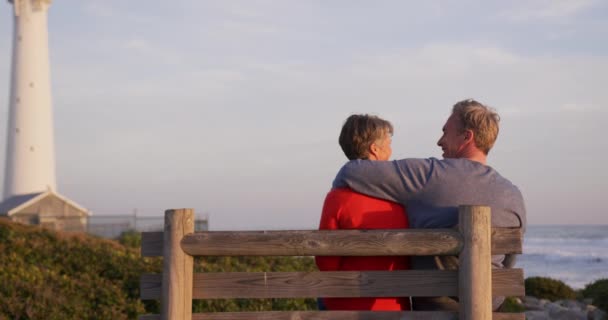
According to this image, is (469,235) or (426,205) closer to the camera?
(469,235)

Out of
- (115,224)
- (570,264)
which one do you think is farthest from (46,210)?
(570,264)

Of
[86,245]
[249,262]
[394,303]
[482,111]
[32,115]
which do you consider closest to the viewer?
[394,303]

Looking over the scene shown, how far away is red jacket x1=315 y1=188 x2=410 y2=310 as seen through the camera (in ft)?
13.3

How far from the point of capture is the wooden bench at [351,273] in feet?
12.3

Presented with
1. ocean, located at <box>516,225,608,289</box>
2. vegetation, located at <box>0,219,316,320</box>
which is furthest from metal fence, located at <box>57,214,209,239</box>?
vegetation, located at <box>0,219,316,320</box>

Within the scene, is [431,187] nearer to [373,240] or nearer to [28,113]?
[373,240]

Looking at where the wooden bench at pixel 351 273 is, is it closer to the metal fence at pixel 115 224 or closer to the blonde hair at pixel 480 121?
the blonde hair at pixel 480 121

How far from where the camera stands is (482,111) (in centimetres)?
437

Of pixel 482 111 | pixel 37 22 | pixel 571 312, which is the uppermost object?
pixel 37 22

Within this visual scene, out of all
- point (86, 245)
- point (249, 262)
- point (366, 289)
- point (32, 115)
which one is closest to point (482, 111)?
point (366, 289)

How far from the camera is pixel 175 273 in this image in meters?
3.87

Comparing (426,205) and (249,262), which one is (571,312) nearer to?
(249,262)

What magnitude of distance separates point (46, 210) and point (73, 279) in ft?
90.0

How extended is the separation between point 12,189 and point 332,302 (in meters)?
36.9
